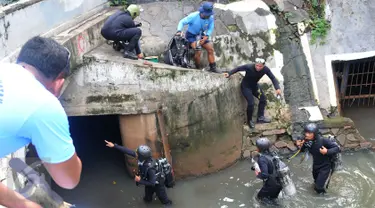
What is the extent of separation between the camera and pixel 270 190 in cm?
805

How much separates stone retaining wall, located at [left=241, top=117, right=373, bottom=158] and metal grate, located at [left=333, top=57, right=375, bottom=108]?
182 cm

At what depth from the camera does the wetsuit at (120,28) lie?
29.3 ft

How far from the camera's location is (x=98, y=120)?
11.9 m

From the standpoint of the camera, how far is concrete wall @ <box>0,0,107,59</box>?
7.12 m

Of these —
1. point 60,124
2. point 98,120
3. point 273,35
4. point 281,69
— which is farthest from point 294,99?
point 60,124

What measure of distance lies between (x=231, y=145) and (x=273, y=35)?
3349 mm

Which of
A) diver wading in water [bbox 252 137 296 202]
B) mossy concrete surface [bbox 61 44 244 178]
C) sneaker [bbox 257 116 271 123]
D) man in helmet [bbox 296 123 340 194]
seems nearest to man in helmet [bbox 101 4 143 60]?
mossy concrete surface [bbox 61 44 244 178]

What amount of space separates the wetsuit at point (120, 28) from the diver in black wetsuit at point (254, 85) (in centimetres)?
236

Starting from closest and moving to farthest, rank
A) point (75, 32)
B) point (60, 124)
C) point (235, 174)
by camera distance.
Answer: point (60, 124)
point (75, 32)
point (235, 174)

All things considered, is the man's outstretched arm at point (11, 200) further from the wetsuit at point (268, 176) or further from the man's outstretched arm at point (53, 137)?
the wetsuit at point (268, 176)

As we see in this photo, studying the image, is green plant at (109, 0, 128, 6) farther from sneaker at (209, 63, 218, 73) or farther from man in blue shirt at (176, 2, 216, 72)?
sneaker at (209, 63, 218, 73)

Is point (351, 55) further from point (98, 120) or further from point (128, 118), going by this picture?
point (98, 120)

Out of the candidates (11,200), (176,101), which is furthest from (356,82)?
(11,200)

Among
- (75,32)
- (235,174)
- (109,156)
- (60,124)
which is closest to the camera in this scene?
(60,124)
